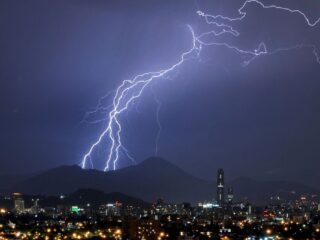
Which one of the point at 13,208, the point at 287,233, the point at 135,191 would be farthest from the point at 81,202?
the point at 287,233

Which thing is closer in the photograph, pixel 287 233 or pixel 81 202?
pixel 287 233

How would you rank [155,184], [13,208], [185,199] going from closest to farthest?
[13,208], [185,199], [155,184]

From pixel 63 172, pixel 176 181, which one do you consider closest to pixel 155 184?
pixel 176 181

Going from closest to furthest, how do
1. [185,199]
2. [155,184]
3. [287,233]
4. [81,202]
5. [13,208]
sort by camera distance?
1. [287,233]
2. [13,208]
3. [81,202]
4. [185,199]
5. [155,184]

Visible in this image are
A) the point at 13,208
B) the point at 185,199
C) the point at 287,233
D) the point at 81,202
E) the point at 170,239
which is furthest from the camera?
the point at 185,199

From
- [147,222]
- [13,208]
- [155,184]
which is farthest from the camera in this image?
[155,184]

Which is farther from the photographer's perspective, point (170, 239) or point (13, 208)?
point (13, 208)

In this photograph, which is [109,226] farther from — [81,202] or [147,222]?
[81,202]

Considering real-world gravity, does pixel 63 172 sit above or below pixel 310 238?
above

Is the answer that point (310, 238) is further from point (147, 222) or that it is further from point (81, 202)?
point (81, 202)
